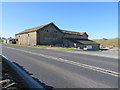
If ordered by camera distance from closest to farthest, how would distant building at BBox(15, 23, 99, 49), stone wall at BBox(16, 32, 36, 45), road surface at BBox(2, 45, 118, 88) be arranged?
road surface at BBox(2, 45, 118, 88) < distant building at BBox(15, 23, 99, 49) < stone wall at BBox(16, 32, 36, 45)

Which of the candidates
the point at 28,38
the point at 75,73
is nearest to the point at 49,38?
the point at 28,38

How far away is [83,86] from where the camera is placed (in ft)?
13.9

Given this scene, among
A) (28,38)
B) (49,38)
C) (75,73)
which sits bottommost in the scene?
(75,73)

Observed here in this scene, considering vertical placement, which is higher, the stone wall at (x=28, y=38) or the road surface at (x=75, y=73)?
the stone wall at (x=28, y=38)

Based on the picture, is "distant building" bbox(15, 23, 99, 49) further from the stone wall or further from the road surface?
the road surface

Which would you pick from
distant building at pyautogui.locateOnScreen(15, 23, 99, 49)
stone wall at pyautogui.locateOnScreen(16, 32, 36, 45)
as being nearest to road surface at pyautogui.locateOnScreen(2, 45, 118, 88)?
distant building at pyautogui.locateOnScreen(15, 23, 99, 49)

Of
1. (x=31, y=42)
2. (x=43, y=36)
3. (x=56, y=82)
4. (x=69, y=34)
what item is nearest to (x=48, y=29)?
(x=43, y=36)

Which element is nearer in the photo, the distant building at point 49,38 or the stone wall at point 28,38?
the distant building at point 49,38

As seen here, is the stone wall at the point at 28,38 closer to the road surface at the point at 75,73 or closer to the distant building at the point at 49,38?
the distant building at the point at 49,38

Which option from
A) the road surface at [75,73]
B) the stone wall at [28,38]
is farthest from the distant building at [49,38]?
the road surface at [75,73]

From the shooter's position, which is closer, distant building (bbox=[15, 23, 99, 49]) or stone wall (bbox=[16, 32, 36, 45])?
distant building (bbox=[15, 23, 99, 49])

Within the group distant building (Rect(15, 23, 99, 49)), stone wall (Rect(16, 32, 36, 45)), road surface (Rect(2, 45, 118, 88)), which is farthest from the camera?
stone wall (Rect(16, 32, 36, 45))

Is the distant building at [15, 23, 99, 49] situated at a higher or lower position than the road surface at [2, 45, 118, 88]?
higher

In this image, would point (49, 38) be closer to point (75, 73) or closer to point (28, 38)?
point (28, 38)
